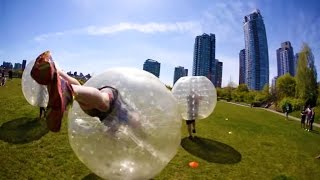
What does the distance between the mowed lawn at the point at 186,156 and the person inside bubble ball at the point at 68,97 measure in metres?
3.89

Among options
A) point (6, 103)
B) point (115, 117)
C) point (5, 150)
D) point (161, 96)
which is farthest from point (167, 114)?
point (6, 103)

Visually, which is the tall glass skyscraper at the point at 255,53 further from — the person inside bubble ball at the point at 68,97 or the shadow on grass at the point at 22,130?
the person inside bubble ball at the point at 68,97

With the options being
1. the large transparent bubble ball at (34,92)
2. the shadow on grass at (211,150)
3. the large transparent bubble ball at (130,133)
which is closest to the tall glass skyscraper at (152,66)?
the shadow on grass at (211,150)

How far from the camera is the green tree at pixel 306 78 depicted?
5330 cm

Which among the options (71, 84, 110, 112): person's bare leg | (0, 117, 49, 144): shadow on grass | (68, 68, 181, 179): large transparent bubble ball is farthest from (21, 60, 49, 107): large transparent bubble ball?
(71, 84, 110, 112): person's bare leg

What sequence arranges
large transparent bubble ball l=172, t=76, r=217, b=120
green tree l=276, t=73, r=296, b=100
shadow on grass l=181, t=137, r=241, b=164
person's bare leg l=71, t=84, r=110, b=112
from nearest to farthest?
person's bare leg l=71, t=84, r=110, b=112 < shadow on grass l=181, t=137, r=241, b=164 < large transparent bubble ball l=172, t=76, r=217, b=120 < green tree l=276, t=73, r=296, b=100

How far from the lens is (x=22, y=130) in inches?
450

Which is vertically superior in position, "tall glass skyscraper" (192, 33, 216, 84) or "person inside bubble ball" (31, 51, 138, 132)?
"tall glass skyscraper" (192, 33, 216, 84)

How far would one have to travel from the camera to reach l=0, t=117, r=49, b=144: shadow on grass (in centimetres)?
1027

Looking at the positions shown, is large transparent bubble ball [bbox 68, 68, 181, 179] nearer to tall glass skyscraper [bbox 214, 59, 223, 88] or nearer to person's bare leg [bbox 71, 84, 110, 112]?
person's bare leg [bbox 71, 84, 110, 112]

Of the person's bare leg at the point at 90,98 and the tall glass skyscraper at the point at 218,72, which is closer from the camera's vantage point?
the person's bare leg at the point at 90,98

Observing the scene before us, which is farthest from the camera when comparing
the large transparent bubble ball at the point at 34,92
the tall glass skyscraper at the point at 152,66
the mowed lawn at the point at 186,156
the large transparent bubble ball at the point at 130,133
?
the tall glass skyscraper at the point at 152,66

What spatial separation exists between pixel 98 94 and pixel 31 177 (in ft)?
14.6

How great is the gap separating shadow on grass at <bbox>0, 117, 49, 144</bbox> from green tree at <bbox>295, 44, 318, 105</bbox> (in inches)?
1906
